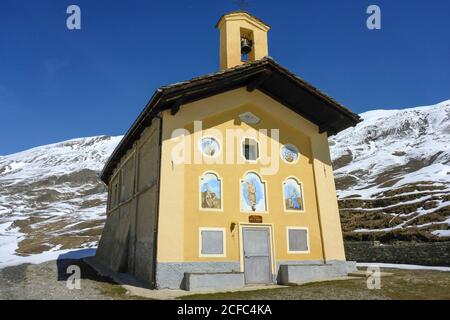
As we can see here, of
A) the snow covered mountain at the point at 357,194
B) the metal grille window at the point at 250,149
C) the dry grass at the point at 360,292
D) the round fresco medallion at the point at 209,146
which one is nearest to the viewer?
the dry grass at the point at 360,292

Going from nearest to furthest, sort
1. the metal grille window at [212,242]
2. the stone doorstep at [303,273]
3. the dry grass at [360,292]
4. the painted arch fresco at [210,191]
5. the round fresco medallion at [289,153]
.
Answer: the dry grass at [360,292]
the metal grille window at [212,242]
the stone doorstep at [303,273]
the painted arch fresco at [210,191]
the round fresco medallion at [289,153]

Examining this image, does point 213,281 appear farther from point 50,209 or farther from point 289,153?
point 50,209

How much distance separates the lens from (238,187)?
14797mm

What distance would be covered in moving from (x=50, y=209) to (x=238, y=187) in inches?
4097

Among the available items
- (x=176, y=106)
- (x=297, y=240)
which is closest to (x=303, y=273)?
(x=297, y=240)

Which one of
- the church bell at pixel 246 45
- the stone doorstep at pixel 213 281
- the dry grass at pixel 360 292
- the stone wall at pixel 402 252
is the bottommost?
the dry grass at pixel 360 292

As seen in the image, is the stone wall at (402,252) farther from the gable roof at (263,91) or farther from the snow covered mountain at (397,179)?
the gable roof at (263,91)

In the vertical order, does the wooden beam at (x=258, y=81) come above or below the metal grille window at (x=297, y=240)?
above

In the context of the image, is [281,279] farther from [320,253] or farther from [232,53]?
[232,53]

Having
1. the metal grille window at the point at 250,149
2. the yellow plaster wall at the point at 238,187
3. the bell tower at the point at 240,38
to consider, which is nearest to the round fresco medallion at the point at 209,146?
the yellow plaster wall at the point at 238,187

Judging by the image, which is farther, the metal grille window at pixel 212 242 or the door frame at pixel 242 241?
the door frame at pixel 242 241

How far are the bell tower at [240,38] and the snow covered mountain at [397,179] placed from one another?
35.8 ft

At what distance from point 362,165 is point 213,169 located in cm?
12248

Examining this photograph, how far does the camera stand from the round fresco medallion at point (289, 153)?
1616 cm
